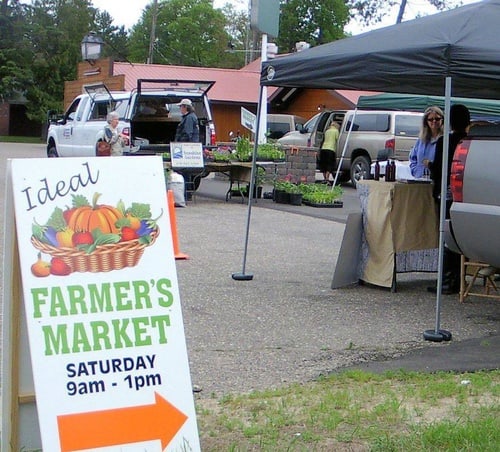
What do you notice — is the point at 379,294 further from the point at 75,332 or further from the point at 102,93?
the point at 102,93

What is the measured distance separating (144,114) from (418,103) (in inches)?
242

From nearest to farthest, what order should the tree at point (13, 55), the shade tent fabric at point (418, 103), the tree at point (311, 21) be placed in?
the shade tent fabric at point (418, 103) → the tree at point (13, 55) → the tree at point (311, 21)

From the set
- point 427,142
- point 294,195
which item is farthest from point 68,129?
point 427,142

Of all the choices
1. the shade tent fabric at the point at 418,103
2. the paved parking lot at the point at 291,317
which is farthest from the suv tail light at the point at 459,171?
the shade tent fabric at the point at 418,103

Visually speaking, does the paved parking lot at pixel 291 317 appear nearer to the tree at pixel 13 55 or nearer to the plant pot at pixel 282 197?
the plant pot at pixel 282 197

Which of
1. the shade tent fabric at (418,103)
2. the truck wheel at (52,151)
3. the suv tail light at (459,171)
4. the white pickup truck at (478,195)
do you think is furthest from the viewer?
the truck wheel at (52,151)

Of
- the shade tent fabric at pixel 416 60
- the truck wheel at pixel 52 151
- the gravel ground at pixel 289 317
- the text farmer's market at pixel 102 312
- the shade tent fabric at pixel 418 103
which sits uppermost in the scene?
the shade tent fabric at pixel 416 60

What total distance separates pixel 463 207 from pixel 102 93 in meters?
13.6

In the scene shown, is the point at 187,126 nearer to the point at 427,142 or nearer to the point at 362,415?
the point at 427,142

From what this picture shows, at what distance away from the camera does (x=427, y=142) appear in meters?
9.48

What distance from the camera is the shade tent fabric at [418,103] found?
44.9 feet

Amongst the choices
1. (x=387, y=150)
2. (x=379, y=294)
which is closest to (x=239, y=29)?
(x=387, y=150)

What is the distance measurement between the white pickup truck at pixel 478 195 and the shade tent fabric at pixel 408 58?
0.52m

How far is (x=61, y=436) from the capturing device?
12.5 ft
